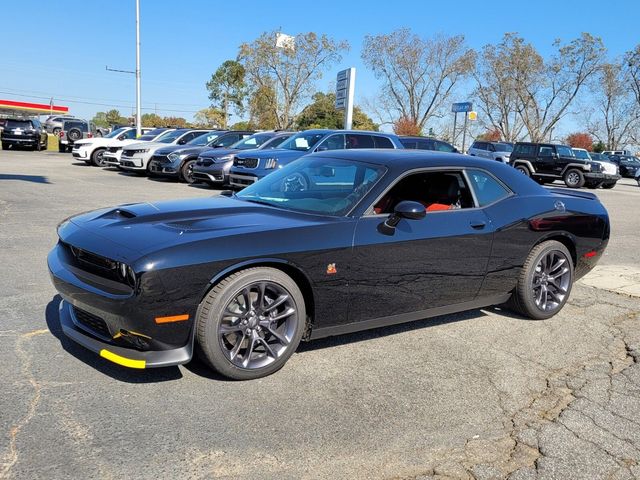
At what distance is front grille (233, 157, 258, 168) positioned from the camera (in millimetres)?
12977

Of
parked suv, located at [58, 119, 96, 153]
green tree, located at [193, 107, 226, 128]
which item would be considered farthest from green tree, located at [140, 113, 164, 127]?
parked suv, located at [58, 119, 96, 153]

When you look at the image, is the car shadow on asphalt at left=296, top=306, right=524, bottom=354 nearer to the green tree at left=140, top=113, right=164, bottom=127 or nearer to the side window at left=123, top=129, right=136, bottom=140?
the side window at left=123, top=129, right=136, bottom=140

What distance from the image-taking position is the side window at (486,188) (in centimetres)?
479

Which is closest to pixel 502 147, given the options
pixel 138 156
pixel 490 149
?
pixel 490 149

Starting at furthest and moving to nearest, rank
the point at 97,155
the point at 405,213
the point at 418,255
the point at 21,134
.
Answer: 1. the point at 21,134
2. the point at 97,155
3. the point at 418,255
4. the point at 405,213

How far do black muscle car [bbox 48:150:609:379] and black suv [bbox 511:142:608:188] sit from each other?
20614mm

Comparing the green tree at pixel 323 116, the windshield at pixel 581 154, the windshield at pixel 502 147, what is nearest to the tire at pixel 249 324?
the windshield at pixel 581 154

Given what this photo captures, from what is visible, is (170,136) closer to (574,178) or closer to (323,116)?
(574,178)

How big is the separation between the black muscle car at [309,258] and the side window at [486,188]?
1 centimetres

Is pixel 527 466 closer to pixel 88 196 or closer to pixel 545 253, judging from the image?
pixel 545 253

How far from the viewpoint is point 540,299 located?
16.8 feet

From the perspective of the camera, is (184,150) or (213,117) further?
(213,117)

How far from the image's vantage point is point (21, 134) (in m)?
30.7

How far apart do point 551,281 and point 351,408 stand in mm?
2742
